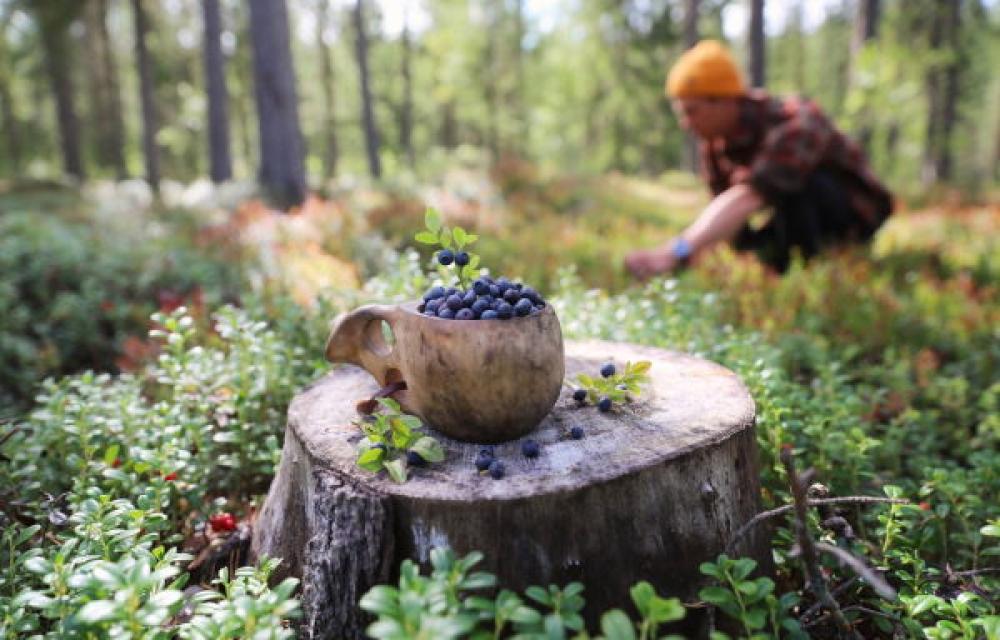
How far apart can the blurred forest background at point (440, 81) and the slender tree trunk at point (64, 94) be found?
57mm

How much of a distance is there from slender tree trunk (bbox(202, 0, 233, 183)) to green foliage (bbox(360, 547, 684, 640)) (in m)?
14.1

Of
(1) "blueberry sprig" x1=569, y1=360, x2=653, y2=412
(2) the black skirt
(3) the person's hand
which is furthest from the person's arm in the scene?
(1) "blueberry sprig" x1=569, y1=360, x2=653, y2=412

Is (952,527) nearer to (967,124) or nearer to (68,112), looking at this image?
(68,112)

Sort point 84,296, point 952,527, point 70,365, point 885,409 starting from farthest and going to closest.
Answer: point 84,296, point 70,365, point 885,409, point 952,527

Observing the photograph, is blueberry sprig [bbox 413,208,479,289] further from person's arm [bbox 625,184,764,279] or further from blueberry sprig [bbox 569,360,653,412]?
person's arm [bbox 625,184,764,279]

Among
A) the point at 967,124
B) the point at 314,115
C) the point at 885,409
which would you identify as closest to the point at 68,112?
the point at 314,115

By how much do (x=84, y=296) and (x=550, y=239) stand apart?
4.01 m

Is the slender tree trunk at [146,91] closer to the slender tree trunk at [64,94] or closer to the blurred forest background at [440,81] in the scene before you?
the blurred forest background at [440,81]

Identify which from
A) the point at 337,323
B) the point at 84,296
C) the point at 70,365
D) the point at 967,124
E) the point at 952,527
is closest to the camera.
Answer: the point at 337,323

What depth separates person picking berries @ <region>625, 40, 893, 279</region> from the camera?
5.04 m

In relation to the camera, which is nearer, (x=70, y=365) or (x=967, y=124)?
(x=70, y=365)

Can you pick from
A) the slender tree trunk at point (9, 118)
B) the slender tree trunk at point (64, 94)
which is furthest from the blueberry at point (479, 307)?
the slender tree trunk at point (9, 118)

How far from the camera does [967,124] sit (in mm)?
36656

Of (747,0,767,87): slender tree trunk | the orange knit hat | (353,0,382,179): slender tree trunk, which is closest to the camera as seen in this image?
the orange knit hat
